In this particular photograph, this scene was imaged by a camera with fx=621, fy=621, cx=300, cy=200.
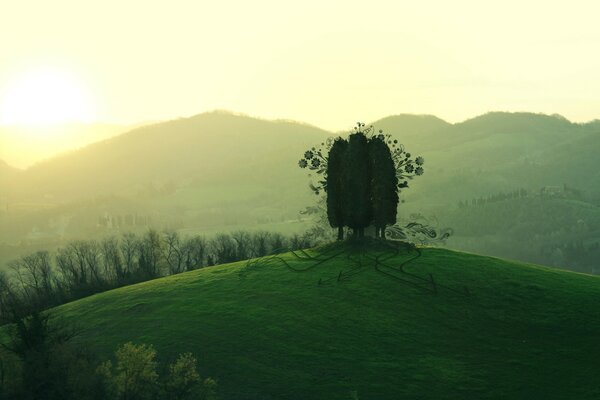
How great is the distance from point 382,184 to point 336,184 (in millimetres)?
5590

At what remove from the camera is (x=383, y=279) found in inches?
2498

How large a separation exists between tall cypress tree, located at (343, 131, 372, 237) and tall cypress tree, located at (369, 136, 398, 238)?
0.70 meters

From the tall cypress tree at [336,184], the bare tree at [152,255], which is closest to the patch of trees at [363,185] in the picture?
the tall cypress tree at [336,184]

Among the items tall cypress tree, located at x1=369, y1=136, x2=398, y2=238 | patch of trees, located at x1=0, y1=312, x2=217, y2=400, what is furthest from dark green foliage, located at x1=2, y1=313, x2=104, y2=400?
tall cypress tree, located at x1=369, y1=136, x2=398, y2=238

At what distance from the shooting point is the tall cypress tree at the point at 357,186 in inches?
2852

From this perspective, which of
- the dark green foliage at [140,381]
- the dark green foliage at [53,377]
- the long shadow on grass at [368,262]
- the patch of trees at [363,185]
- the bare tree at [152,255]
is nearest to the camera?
the dark green foliage at [53,377]

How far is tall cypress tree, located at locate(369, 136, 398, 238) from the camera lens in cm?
7281

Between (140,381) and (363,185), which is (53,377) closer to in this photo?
(140,381)

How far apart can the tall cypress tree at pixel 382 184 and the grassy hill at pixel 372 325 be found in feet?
12.8

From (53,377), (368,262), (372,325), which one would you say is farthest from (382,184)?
(53,377)

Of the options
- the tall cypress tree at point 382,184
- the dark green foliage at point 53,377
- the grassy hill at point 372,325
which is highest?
the tall cypress tree at point 382,184

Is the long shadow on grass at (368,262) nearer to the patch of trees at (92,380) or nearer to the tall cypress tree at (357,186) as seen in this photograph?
the tall cypress tree at (357,186)

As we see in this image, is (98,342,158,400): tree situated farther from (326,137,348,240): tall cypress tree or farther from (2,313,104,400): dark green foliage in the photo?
(326,137,348,240): tall cypress tree

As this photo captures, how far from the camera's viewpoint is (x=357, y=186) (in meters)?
72.8
